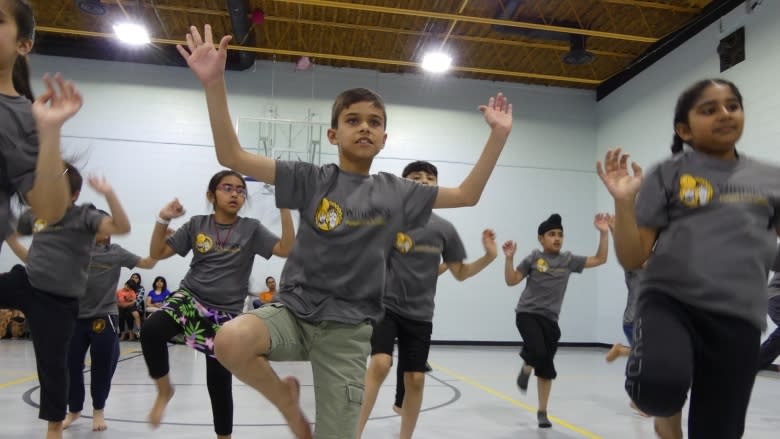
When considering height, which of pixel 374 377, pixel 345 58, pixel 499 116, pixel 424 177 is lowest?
pixel 374 377

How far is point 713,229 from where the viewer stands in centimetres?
205

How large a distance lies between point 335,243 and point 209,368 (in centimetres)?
142

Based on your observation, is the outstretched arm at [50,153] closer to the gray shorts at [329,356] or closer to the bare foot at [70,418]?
the gray shorts at [329,356]

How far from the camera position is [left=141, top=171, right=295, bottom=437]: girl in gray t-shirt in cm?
324

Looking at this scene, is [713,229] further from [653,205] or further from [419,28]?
[419,28]

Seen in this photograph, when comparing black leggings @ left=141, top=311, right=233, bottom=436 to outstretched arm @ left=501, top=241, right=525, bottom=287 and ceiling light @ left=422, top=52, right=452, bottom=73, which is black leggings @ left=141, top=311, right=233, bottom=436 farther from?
ceiling light @ left=422, top=52, right=452, bottom=73

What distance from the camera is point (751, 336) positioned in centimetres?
202

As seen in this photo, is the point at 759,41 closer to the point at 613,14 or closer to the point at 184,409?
the point at 613,14

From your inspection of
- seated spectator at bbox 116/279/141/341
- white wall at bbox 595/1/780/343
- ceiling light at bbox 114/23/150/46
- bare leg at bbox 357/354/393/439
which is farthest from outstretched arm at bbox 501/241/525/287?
ceiling light at bbox 114/23/150/46

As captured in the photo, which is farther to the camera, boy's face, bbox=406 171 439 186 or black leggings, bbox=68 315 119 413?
black leggings, bbox=68 315 119 413

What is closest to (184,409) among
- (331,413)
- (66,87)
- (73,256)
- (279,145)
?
(73,256)

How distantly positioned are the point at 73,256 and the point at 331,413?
203 centimetres

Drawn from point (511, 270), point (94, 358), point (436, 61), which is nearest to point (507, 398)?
Result: point (511, 270)

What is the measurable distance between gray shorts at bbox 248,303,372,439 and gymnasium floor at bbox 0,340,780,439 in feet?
6.12
